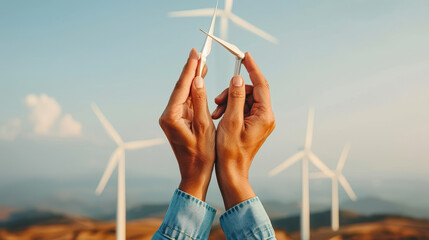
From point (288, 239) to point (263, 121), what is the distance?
898 inches

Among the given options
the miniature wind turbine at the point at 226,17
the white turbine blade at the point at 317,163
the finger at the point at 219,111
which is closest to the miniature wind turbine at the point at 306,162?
the white turbine blade at the point at 317,163

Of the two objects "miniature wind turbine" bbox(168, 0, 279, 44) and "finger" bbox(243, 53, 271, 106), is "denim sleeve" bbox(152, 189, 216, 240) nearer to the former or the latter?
"finger" bbox(243, 53, 271, 106)

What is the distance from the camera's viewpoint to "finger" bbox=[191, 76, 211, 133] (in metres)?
1.65

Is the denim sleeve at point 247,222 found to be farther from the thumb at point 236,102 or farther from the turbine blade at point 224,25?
the turbine blade at point 224,25

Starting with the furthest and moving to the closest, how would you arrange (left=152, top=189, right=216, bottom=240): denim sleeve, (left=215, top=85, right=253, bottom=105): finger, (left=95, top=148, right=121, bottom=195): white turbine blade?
(left=95, top=148, right=121, bottom=195): white turbine blade < (left=215, top=85, right=253, bottom=105): finger < (left=152, top=189, right=216, bottom=240): denim sleeve

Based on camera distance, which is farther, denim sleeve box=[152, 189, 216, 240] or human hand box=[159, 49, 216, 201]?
human hand box=[159, 49, 216, 201]

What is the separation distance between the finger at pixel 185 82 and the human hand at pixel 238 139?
0.61ft

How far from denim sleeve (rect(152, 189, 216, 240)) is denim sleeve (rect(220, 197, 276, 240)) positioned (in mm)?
75

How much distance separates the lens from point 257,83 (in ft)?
6.04

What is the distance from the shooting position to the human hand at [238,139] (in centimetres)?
158

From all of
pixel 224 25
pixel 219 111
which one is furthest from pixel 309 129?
pixel 219 111

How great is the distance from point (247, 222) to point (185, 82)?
2.14ft

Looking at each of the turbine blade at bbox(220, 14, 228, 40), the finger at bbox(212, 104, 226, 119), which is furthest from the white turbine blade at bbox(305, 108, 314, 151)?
the finger at bbox(212, 104, 226, 119)

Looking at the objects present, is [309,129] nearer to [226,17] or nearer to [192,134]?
[226,17]
